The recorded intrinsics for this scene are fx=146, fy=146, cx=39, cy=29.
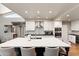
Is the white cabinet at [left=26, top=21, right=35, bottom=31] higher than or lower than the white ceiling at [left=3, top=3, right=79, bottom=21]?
lower

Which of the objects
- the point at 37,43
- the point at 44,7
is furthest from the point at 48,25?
the point at 37,43

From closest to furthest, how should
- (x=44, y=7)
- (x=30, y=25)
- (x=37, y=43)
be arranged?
(x=37, y=43), (x=44, y=7), (x=30, y=25)

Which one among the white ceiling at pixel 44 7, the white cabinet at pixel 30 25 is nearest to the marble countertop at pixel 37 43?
the white ceiling at pixel 44 7

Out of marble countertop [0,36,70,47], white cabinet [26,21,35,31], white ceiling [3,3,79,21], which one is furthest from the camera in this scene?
white cabinet [26,21,35,31]

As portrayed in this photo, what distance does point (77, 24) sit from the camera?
12.4 meters

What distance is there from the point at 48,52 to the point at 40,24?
28.3 feet

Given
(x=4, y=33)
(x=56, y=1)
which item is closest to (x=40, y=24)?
(x=4, y=33)

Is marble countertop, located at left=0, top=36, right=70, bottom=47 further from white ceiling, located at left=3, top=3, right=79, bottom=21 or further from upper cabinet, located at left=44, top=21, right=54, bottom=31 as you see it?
upper cabinet, located at left=44, top=21, right=54, bottom=31

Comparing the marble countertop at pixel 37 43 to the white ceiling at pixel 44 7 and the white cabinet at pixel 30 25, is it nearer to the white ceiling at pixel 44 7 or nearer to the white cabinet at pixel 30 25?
the white ceiling at pixel 44 7

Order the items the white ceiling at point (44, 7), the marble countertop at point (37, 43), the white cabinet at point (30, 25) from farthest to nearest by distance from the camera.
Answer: the white cabinet at point (30, 25) < the marble countertop at point (37, 43) < the white ceiling at point (44, 7)

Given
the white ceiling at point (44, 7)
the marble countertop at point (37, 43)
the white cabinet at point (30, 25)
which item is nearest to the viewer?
the white ceiling at point (44, 7)

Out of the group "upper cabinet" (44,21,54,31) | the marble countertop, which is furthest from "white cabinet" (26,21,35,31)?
the marble countertop

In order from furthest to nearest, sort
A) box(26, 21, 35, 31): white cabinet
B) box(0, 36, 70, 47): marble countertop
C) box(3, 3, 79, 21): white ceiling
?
box(26, 21, 35, 31): white cabinet, box(0, 36, 70, 47): marble countertop, box(3, 3, 79, 21): white ceiling

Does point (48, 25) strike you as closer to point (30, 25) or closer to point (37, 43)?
point (30, 25)
